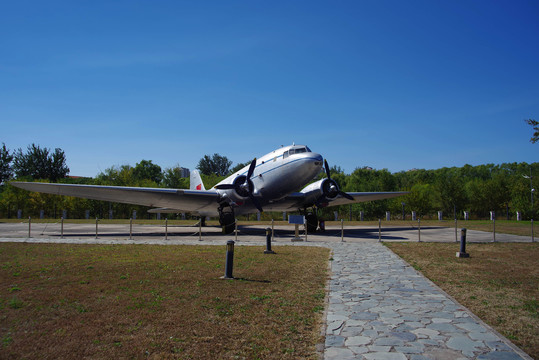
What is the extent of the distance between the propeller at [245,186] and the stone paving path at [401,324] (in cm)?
1383

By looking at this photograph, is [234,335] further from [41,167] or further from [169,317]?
[41,167]

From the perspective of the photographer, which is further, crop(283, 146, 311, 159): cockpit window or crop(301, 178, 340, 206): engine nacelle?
crop(301, 178, 340, 206): engine nacelle

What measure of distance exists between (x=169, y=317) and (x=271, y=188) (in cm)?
1757

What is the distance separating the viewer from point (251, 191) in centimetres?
Answer: 2314

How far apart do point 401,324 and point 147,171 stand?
3902 inches

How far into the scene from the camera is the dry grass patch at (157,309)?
4578 millimetres

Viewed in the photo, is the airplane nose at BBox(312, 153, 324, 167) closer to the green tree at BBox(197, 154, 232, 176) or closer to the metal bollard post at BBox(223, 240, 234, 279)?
the metal bollard post at BBox(223, 240, 234, 279)

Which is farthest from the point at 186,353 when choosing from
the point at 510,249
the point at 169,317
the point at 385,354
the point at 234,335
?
the point at 510,249

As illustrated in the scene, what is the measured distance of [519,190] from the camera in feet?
204

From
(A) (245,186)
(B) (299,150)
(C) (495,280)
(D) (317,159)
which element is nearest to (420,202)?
(B) (299,150)

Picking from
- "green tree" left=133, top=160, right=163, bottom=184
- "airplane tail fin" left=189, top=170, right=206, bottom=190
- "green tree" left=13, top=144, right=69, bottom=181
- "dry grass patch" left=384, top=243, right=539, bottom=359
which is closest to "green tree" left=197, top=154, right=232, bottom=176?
"green tree" left=133, top=160, right=163, bottom=184

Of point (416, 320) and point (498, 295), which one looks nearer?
point (416, 320)

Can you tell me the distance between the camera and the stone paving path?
181 inches

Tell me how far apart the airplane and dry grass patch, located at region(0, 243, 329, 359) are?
36.0ft
